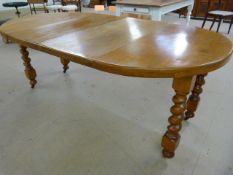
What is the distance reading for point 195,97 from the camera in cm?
131

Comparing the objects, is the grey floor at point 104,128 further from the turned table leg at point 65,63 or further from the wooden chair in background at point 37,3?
the wooden chair in background at point 37,3

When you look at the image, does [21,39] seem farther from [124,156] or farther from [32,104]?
[124,156]

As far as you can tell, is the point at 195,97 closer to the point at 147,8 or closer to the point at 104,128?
the point at 104,128

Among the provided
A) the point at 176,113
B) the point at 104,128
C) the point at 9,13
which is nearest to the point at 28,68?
the point at 104,128

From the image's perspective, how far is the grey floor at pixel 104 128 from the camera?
1161 millimetres

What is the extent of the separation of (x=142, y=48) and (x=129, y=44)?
95 millimetres

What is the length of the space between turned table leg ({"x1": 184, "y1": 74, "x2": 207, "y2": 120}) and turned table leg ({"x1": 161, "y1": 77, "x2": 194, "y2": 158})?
32cm

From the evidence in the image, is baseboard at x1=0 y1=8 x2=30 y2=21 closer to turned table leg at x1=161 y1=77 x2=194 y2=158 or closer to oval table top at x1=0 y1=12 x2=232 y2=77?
oval table top at x1=0 y1=12 x2=232 y2=77

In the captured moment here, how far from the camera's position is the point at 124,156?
48.1 inches

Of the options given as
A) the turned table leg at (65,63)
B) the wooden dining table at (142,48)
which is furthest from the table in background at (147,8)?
the turned table leg at (65,63)

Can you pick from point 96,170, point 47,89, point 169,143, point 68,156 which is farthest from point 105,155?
point 47,89

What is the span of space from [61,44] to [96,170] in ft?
2.54

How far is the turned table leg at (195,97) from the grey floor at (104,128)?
9 centimetres

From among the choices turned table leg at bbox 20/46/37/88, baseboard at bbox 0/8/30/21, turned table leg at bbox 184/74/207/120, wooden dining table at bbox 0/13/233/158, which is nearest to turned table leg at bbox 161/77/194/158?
wooden dining table at bbox 0/13/233/158
